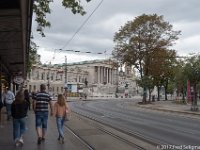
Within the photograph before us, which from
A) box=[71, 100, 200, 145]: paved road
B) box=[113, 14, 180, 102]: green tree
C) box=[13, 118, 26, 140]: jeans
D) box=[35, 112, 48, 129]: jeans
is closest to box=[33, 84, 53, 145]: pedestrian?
box=[35, 112, 48, 129]: jeans

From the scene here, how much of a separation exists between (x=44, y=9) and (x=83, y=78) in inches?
5711

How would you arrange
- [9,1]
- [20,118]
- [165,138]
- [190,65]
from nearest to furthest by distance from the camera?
[9,1] < [20,118] < [165,138] < [190,65]

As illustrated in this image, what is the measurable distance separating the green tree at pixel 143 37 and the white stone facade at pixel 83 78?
51.5m

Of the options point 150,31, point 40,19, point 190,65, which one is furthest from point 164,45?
point 40,19

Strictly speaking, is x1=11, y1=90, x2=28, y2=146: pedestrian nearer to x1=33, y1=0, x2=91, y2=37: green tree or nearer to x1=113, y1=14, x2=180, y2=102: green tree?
x1=33, y1=0, x2=91, y2=37: green tree

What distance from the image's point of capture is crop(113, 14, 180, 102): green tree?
70.8m

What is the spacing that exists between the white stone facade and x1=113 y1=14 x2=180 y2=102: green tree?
51550 millimetres

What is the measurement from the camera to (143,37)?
70.8m

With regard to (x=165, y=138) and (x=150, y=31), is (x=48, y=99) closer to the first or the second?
(x=165, y=138)

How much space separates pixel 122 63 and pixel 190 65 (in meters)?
28.0

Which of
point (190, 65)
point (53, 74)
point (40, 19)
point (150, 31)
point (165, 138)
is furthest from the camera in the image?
point (53, 74)

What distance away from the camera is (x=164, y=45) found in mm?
71125

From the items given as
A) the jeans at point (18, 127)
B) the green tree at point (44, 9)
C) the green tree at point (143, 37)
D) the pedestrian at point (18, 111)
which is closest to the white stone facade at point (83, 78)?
the green tree at point (143, 37)

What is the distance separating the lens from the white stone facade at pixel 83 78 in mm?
135000
